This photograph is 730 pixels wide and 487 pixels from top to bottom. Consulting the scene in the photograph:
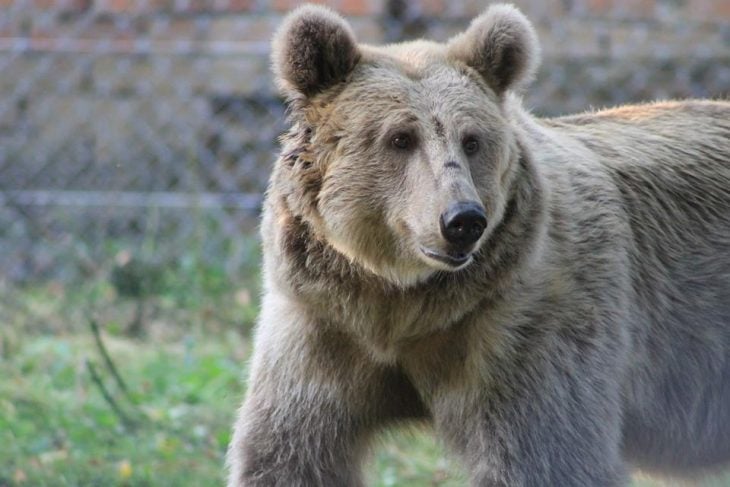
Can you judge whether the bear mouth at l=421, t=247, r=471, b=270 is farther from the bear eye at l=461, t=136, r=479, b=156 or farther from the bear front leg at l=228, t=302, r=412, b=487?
the bear front leg at l=228, t=302, r=412, b=487

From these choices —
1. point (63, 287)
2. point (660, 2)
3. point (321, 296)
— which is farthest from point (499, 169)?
point (660, 2)

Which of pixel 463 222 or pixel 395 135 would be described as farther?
→ pixel 395 135

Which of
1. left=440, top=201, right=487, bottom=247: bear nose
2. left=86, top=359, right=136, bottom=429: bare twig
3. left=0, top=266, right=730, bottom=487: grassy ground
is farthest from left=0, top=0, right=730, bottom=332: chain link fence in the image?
left=440, top=201, right=487, bottom=247: bear nose

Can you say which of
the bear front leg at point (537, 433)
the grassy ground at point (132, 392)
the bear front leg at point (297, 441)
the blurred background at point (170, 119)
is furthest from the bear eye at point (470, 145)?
the blurred background at point (170, 119)

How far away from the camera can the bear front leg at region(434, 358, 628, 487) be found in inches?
159

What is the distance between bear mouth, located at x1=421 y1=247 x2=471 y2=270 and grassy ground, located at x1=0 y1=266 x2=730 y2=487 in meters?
0.77

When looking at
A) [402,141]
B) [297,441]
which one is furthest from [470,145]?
[297,441]

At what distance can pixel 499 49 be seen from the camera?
415cm

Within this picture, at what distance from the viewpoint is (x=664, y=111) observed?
512 cm

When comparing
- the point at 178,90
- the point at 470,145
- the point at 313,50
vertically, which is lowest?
the point at 178,90

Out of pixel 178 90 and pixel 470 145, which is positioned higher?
pixel 470 145

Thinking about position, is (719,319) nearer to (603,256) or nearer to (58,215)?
(603,256)

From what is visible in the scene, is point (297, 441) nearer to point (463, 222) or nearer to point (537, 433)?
point (537, 433)

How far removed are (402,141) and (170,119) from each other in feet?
17.4
